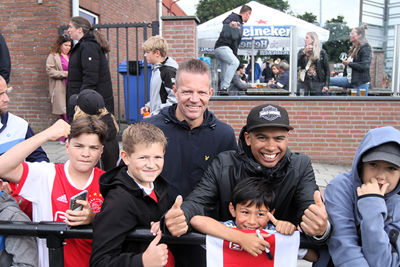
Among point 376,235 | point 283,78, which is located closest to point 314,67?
point 283,78

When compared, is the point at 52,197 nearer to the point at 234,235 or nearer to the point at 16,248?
the point at 16,248

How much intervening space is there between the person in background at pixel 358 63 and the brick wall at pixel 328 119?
1.42 feet

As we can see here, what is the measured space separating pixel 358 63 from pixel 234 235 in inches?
249

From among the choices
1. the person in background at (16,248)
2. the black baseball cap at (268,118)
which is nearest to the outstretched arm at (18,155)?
the person in background at (16,248)

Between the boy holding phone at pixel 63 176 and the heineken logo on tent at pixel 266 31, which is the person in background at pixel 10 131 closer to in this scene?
the boy holding phone at pixel 63 176

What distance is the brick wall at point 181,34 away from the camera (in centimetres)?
671

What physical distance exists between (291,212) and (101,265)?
1158 mm

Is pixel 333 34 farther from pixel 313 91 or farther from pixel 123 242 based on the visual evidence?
pixel 123 242

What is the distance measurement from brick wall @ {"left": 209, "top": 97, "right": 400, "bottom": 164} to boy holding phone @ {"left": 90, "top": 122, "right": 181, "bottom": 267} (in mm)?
5037

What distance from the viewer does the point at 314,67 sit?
22.8ft

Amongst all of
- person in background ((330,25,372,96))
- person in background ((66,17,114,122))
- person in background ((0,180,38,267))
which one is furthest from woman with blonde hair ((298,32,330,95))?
person in background ((0,180,38,267))

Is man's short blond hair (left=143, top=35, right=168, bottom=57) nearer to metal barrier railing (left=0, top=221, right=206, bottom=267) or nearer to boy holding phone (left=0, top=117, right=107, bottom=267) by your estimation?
boy holding phone (left=0, top=117, right=107, bottom=267)

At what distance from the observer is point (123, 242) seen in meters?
1.62

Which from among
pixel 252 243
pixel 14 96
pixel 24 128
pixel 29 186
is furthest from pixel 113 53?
pixel 252 243
